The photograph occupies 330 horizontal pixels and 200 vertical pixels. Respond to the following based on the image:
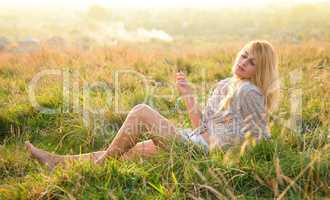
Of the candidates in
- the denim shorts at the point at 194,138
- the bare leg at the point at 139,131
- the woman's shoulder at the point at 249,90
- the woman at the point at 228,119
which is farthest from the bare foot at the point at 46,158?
the woman's shoulder at the point at 249,90

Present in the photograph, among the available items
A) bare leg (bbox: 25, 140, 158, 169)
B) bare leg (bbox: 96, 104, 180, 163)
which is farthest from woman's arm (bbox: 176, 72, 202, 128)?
bare leg (bbox: 25, 140, 158, 169)

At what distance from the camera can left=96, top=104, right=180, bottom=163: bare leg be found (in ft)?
13.0

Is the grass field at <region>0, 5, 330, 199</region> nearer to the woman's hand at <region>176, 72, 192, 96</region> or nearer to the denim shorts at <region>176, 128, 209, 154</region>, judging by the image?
the denim shorts at <region>176, 128, 209, 154</region>

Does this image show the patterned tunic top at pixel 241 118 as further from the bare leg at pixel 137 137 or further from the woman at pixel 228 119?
the bare leg at pixel 137 137

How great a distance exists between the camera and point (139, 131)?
4.05m

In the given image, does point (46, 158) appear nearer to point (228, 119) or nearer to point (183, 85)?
point (183, 85)

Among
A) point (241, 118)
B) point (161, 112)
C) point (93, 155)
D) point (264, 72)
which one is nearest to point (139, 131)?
point (93, 155)

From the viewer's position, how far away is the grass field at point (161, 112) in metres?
3.17

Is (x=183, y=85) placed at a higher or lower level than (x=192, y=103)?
higher

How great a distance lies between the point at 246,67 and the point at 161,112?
6.61 feet

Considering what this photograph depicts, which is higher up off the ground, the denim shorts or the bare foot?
the denim shorts

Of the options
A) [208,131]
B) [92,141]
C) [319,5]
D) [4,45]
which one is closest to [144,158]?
[208,131]

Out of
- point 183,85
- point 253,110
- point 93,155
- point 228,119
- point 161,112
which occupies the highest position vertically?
point 183,85

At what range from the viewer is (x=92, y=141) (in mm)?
4938
